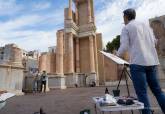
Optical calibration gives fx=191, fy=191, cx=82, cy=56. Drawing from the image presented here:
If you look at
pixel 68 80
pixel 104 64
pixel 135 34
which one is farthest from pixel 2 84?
pixel 104 64

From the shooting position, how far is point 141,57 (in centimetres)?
305

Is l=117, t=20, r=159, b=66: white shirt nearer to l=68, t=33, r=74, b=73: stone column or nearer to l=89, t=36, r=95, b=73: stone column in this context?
l=68, t=33, r=74, b=73: stone column

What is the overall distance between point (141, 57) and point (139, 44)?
22 centimetres

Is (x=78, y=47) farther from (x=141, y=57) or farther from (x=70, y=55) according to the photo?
(x=141, y=57)

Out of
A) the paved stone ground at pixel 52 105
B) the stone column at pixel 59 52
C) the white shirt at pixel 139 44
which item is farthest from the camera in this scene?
the stone column at pixel 59 52

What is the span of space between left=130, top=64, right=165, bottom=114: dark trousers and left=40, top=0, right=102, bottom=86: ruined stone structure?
2267cm

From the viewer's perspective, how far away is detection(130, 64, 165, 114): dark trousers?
2.93 meters

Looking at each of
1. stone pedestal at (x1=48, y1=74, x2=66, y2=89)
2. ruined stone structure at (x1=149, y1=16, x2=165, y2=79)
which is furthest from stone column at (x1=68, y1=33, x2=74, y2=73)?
ruined stone structure at (x1=149, y1=16, x2=165, y2=79)

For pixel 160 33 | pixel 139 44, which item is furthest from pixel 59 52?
pixel 139 44

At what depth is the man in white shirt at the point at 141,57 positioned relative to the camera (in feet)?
9.84

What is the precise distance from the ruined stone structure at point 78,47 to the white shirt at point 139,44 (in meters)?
22.7

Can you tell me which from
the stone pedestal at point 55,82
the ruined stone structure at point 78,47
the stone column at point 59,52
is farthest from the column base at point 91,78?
the stone pedestal at point 55,82

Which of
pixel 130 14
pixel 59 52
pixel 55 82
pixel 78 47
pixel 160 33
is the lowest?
pixel 55 82

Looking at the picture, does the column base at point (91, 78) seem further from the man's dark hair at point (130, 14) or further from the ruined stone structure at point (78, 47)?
the man's dark hair at point (130, 14)
